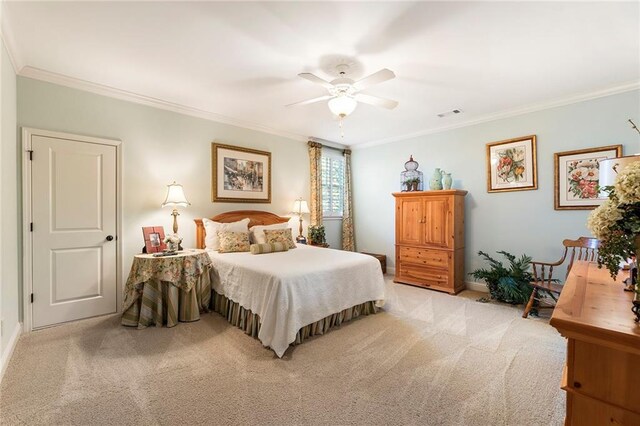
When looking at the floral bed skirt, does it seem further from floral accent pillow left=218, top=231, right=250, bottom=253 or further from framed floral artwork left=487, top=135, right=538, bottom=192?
framed floral artwork left=487, top=135, right=538, bottom=192

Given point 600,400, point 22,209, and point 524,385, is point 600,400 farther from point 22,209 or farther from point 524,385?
point 22,209

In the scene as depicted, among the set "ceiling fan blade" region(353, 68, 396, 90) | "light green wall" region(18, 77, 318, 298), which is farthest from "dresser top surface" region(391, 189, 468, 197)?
"light green wall" region(18, 77, 318, 298)

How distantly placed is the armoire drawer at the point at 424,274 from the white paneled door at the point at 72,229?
412 cm

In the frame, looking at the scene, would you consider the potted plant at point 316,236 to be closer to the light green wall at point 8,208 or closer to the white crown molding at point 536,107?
the white crown molding at point 536,107

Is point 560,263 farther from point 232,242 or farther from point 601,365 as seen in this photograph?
point 232,242

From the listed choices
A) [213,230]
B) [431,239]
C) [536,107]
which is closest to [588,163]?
[536,107]

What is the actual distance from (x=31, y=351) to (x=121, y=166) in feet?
6.59

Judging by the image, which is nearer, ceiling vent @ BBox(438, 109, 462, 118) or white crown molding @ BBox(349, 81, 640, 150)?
white crown molding @ BBox(349, 81, 640, 150)

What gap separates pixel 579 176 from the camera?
11.7 ft

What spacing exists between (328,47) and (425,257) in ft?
11.1

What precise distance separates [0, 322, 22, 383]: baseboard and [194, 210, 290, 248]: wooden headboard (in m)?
1.87

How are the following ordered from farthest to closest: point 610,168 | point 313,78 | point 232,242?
point 232,242 < point 313,78 < point 610,168

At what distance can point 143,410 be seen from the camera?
1.77 metres

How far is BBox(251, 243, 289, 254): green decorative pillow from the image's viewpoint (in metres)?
3.62
